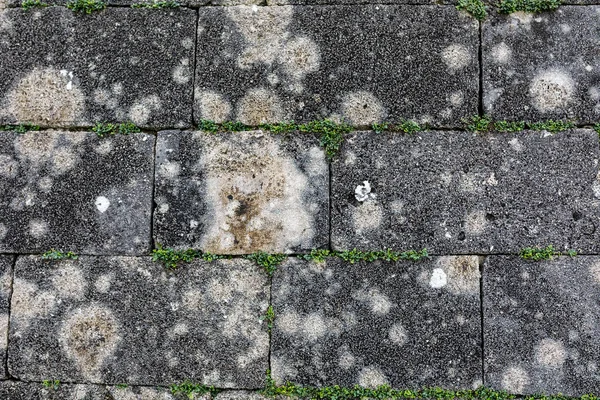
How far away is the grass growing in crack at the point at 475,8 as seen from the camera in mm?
2961

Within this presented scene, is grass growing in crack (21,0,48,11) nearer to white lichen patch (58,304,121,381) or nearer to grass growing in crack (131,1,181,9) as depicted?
grass growing in crack (131,1,181,9)

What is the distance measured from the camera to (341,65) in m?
2.95

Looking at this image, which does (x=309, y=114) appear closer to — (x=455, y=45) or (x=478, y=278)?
(x=455, y=45)

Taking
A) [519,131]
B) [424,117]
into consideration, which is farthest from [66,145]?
[519,131]

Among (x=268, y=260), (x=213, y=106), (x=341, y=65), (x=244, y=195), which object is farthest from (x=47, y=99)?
(x=341, y=65)

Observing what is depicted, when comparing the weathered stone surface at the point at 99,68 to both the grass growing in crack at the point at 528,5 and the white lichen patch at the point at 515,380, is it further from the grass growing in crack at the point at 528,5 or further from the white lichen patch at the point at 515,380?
the white lichen patch at the point at 515,380

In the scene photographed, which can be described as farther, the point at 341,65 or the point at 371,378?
the point at 341,65

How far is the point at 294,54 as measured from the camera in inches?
117

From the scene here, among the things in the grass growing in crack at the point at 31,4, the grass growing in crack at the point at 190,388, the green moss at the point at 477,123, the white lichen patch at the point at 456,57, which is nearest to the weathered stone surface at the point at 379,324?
the grass growing in crack at the point at 190,388

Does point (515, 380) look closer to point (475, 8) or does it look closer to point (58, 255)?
point (475, 8)

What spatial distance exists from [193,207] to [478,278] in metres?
1.59

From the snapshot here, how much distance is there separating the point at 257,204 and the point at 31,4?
1754 millimetres

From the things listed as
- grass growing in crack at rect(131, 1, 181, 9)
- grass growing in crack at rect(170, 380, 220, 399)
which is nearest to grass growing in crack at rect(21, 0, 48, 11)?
grass growing in crack at rect(131, 1, 181, 9)

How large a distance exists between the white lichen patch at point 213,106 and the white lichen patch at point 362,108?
2.13ft
